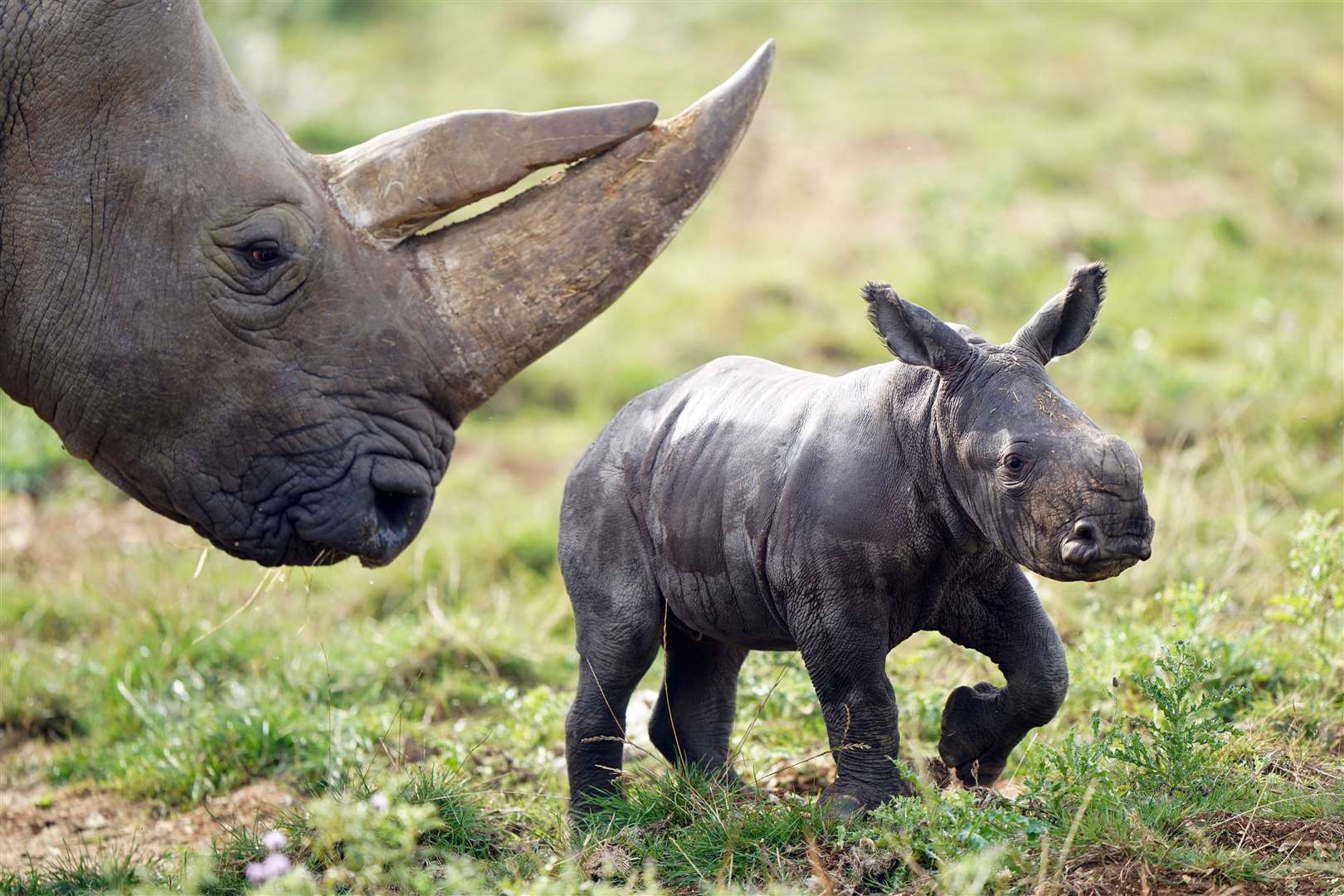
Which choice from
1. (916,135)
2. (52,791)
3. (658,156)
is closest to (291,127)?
(916,135)

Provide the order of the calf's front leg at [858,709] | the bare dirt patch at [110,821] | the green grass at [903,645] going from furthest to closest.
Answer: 1. the bare dirt patch at [110,821]
2. the green grass at [903,645]
3. the calf's front leg at [858,709]

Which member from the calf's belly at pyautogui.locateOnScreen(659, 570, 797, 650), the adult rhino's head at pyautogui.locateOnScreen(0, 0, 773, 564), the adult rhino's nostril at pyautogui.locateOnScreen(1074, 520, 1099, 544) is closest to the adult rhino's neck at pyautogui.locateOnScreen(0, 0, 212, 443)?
the adult rhino's head at pyautogui.locateOnScreen(0, 0, 773, 564)

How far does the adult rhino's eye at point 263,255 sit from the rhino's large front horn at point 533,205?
27 cm

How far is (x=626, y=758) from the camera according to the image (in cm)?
549

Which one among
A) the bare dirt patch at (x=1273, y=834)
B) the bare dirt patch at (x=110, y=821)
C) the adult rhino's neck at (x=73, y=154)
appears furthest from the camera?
the bare dirt patch at (x=110, y=821)

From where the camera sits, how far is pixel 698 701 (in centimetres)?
490

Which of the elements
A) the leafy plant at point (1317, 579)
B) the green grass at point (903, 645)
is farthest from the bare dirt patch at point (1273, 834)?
the leafy plant at point (1317, 579)

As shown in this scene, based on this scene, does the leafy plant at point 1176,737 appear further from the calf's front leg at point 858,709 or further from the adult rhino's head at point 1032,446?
the adult rhino's head at point 1032,446

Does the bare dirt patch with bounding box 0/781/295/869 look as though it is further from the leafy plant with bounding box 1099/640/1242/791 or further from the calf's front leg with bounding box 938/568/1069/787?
the leafy plant with bounding box 1099/640/1242/791

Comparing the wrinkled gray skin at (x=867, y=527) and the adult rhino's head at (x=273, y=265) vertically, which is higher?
the adult rhino's head at (x=273, y=265)

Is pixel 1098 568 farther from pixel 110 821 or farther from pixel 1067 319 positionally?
pixel 110 821

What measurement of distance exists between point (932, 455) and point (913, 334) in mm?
298

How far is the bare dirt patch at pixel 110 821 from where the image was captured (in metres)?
5.18

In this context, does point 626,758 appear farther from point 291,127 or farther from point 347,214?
point 291,127
